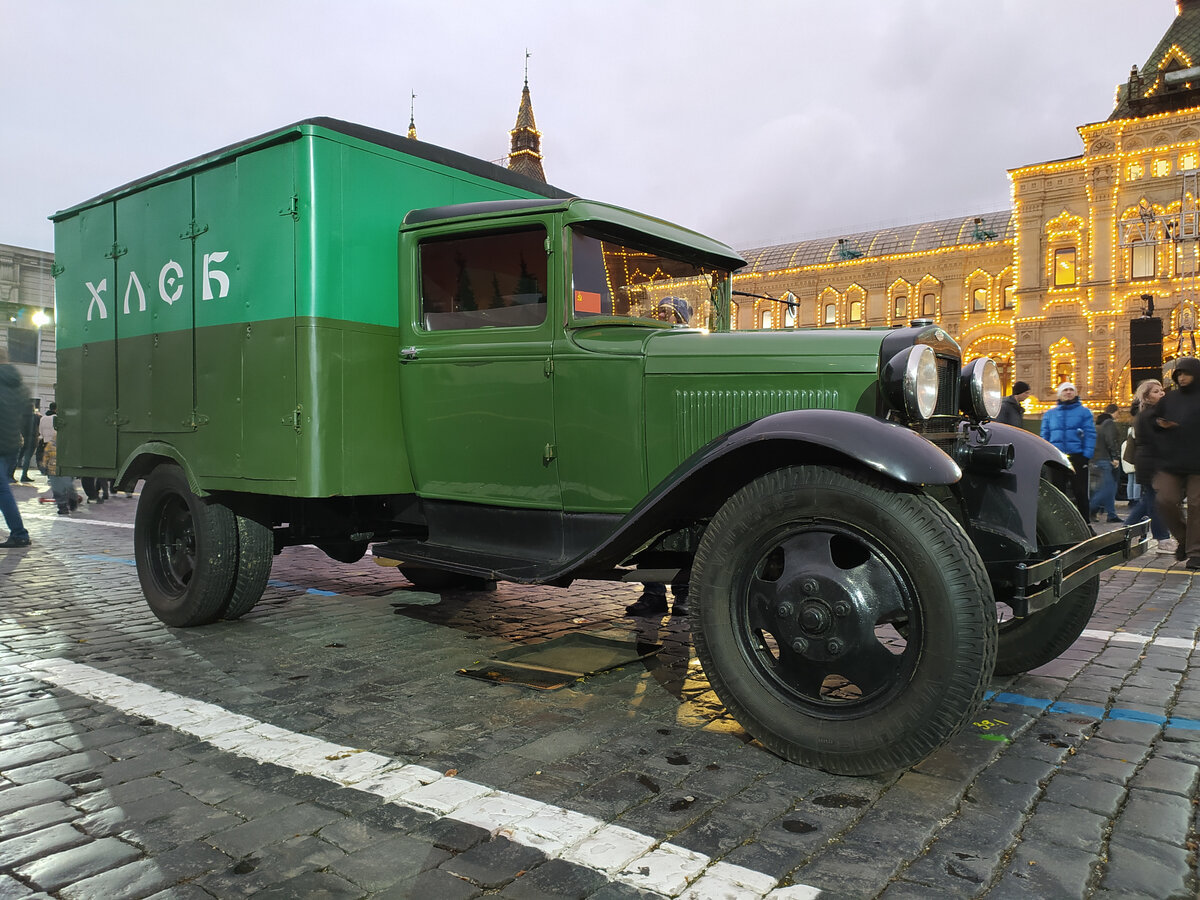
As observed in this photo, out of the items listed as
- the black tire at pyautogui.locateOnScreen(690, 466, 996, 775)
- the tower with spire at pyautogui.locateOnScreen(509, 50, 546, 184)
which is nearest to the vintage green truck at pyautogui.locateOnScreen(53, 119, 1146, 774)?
the black tire at pyautogui.locateOnScreen(690, 466, 996, 775)

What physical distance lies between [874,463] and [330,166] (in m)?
2.97

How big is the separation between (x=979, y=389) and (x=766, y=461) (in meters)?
1.11

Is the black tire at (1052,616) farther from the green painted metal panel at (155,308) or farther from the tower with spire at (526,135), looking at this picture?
the tower with spire at (526,135)

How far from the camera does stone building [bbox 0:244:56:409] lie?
4066 cm

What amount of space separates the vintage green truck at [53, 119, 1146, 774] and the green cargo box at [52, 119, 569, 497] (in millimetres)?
16

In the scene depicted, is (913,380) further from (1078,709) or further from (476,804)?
(476,804)

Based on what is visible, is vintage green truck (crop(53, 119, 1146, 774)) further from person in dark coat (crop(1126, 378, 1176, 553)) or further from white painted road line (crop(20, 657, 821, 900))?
person in dark coat (crop(1126, 378, 1176, 553))

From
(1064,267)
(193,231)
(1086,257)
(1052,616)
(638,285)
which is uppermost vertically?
(1086,257)

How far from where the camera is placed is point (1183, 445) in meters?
6.93

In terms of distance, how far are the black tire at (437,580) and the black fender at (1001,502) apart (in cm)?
342

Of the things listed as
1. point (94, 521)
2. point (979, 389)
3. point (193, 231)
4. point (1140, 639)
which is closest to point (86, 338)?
point (193, 231)

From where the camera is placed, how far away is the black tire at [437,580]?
5750mm

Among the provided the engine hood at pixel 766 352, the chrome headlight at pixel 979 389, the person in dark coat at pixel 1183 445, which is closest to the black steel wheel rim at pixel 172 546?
the engine hood at pixel 766 352

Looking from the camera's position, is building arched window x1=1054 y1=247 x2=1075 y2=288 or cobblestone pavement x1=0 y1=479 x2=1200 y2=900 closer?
cobblestone pavement x1=0 y1=479 x2=1200 y2=900
